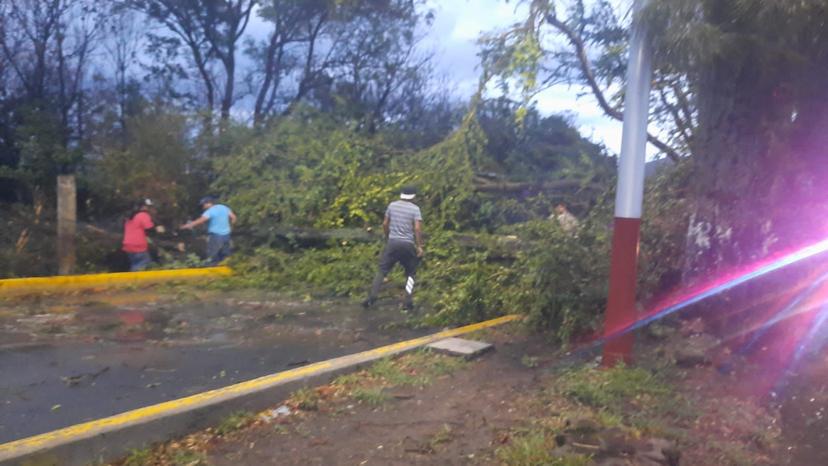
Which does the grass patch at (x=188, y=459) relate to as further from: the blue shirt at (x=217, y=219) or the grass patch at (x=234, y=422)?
the blue shirt at (x=217, y=219)

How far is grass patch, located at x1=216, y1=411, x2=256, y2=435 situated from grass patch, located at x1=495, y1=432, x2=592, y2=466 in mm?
1778

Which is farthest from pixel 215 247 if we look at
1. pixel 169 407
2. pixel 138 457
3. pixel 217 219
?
pixel 138 457

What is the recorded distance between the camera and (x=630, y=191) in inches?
251

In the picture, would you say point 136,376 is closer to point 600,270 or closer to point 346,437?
point 346,437

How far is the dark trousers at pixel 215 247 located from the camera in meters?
13.3

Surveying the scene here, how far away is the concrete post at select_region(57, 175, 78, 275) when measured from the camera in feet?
39.5

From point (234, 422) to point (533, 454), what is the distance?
80.9 inches

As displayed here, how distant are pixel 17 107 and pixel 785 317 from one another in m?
19.8

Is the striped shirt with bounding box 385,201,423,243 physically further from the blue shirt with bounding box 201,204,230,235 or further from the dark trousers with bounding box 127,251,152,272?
the dark trousers with bounding box 127,251,152,272

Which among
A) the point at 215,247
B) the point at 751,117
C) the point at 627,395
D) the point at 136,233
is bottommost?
the point at 627,395

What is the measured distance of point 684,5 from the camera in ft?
20.6

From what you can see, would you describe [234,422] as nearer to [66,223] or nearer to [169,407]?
[169,407]

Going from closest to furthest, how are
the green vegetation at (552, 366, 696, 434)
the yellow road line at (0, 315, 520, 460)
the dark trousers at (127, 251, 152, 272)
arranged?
the yellow road line at (0, 315, 520, 460) < the green vegetation at (552, 366, 696, 434) < the dark trousers at (127, 251, 152, 272)

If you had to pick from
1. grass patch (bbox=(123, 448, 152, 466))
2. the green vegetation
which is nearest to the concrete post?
grass patch (bbox=(123, 448, 152, 466))
